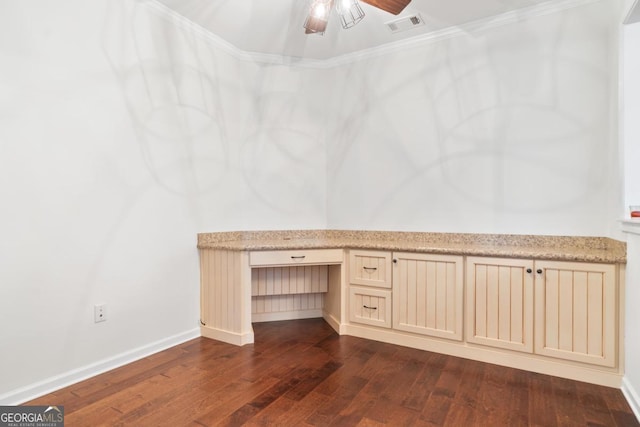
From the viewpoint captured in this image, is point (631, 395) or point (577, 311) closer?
point (631, 395)

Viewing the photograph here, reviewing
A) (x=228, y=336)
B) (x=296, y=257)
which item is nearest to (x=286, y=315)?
(x=228, y=336)

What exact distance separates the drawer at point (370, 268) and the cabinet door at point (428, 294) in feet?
0.24

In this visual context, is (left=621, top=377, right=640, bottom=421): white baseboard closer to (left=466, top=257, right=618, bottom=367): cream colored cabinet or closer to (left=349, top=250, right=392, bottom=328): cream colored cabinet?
(left=466, top=257, right=618, bottom=367): cream colored cabinet

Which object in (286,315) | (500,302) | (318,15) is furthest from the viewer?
(286,315)

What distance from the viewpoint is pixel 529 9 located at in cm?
265

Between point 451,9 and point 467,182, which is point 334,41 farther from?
point 467,182

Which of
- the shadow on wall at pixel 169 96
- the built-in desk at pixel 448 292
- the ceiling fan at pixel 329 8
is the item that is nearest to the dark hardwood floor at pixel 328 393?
the built-in desk at pixel 448 292

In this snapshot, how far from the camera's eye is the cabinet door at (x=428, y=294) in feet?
8.39

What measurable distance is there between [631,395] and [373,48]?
126 inches

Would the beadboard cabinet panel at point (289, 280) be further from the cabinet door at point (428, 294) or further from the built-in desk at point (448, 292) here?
the cabinet door at point (428, 294)

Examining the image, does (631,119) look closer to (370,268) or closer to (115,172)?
(370,268)

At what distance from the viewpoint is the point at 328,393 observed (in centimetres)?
202

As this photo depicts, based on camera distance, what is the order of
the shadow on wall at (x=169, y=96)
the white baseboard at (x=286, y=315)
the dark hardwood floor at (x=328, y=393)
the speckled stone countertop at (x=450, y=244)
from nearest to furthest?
the dark hardwood floor at (x=328, y=393) → the speckled stone countertop at (x=450, y=244) → the shadow on wall at (x=169, y=96) → the white baseboard at (x=286, y=315)

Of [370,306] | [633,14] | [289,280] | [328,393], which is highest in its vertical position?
[633,14]
